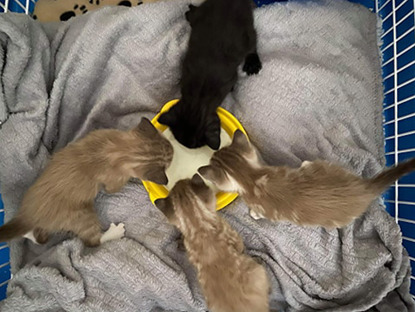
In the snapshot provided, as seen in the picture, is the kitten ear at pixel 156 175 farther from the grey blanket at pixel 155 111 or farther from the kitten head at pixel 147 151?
the grey blanket at pixel 155 111

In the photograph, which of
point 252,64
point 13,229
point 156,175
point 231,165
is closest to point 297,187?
point 231,165

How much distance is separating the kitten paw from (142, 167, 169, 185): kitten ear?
70 cm

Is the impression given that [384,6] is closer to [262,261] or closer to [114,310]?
[262,261]

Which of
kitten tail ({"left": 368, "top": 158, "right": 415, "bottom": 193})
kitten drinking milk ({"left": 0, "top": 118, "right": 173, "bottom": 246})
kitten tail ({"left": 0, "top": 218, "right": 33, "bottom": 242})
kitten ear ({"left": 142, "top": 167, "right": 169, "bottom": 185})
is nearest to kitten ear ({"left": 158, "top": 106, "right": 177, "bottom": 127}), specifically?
kitten drinking milk ({"left": 0, "top": 118, "right": 173, "bottom": 246})

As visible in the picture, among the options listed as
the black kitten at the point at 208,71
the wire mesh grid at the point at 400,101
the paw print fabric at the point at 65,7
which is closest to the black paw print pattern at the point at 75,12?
the paw print fabric at the point at 65,7

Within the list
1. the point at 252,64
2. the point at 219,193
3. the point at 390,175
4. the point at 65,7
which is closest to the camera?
the point at 390,175

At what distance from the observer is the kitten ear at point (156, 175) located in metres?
1.30

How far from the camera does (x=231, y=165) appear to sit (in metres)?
1.37

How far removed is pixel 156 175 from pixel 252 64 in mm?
772

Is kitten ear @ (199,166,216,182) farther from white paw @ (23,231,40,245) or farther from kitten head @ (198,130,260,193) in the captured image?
white paw @ (23,231,40,245)

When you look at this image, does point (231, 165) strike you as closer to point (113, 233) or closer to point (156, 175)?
point (156, 175)

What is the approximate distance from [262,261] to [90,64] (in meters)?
1.20

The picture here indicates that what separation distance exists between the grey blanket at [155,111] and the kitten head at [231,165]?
368mm

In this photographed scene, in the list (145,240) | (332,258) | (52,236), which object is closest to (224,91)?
(145,240)
